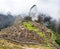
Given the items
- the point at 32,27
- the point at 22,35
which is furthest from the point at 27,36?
the point at 32,27

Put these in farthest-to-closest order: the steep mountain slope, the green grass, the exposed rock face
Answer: the green grass
the exposed rock face
the steep mountain slope

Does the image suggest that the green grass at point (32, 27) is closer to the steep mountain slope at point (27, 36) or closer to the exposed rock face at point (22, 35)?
the steep mountain slope at point (27, 36)

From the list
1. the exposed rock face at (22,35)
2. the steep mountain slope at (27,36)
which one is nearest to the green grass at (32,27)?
the steep mountain slope at (27,36)

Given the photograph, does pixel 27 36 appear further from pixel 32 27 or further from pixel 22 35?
pixel 32 27

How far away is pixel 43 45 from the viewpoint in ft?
147

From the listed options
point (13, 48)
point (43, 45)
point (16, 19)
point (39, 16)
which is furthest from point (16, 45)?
point (39, 16)

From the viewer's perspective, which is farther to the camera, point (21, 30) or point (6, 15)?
point (6, 15)

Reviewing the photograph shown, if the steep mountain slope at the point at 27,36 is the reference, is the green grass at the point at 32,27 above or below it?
above

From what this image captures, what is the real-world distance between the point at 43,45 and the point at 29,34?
12.8 ft

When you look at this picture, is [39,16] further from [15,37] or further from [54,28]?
[15,37]

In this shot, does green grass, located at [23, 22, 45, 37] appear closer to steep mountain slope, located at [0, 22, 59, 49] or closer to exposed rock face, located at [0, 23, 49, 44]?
steep mountain slope, located at [0, 22, 59, 49]

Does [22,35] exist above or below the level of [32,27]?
below

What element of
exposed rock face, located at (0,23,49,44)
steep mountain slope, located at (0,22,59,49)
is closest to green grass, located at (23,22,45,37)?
steep mountain slope, located at (0,22,59,49)

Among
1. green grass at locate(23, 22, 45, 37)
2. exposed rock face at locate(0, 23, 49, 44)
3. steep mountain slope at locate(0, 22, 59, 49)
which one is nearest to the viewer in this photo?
steep mountain slope at locate(0, 22, 59, 49)
